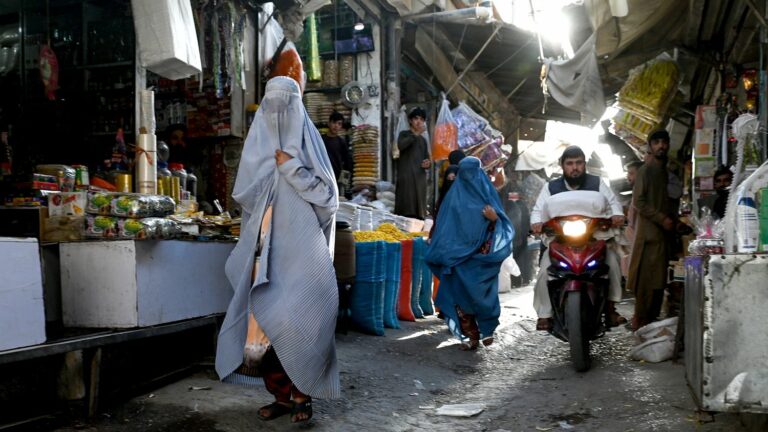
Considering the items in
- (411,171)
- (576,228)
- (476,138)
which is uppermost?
(476,138)

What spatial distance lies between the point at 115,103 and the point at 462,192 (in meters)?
3.55

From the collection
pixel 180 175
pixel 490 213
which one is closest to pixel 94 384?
pixel 180 175

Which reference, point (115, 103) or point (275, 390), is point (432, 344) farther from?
point (115, 103)

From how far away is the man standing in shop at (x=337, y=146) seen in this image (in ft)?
30.8

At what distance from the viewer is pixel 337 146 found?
30.9ft

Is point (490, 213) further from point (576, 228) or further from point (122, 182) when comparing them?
point (122, 182)

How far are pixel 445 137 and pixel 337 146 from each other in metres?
2.15

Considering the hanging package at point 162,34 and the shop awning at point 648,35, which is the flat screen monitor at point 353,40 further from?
the hanging package at point 162,34

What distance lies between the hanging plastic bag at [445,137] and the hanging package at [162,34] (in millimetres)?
6047

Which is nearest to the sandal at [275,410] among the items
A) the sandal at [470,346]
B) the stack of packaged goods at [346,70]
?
the sandal at [470,346]

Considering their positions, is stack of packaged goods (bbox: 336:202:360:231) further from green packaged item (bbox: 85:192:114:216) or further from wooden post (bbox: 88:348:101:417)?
wooden post (bbox: 88:348:101:417)

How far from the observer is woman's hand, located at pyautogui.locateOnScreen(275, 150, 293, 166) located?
3751 millimetres

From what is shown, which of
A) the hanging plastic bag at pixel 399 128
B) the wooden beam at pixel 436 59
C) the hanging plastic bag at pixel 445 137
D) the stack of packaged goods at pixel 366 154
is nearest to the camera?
the stack of packaged goods at pixel 366 154

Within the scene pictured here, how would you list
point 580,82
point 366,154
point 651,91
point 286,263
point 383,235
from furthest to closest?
1. point 366,154
2. point 580,82
3. point 651,91
4. point 383,235
5. point 286,263
